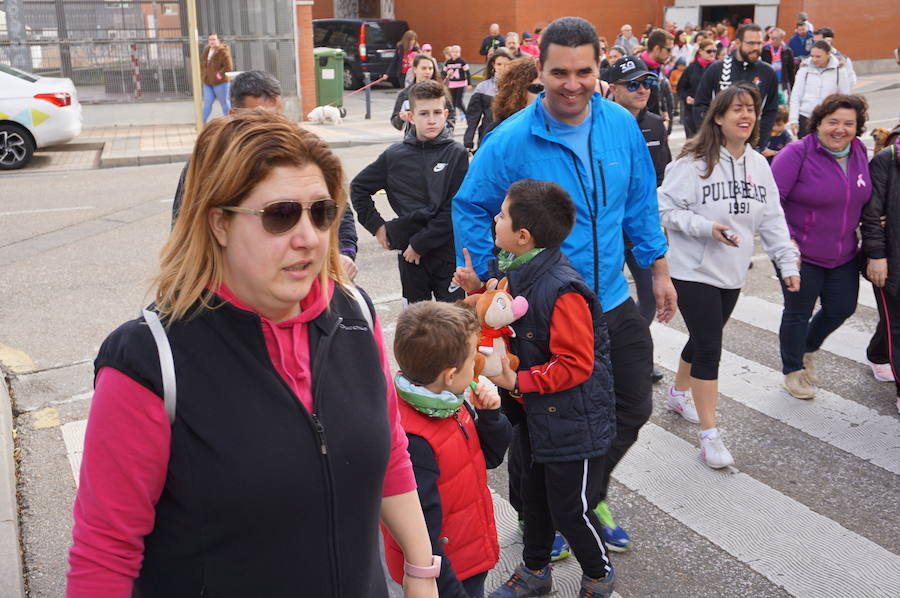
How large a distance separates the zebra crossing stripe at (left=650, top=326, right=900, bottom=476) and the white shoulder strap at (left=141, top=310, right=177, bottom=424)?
4.40m

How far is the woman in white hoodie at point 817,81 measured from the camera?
40.6 feet

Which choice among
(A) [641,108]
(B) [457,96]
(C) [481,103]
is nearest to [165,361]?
(A) [641,108]

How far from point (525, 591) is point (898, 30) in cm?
3103

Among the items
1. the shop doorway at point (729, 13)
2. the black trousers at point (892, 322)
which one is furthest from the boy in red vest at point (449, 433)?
the shop doorway at point (729, 13)

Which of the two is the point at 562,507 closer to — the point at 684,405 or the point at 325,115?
the point at 684,405

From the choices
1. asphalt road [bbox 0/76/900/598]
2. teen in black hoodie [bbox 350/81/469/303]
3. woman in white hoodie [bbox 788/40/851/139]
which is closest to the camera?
asphalt road [bbox 0/76/900/598]

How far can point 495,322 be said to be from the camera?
3426mm

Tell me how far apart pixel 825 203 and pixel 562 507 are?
319cm

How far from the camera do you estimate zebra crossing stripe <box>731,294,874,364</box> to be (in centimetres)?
691

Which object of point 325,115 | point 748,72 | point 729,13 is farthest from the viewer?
point 729,13

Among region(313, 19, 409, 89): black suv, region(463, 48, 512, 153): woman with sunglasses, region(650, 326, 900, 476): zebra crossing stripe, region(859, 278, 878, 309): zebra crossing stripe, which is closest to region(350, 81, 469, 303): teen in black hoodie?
region(650, 326, 900, 476): zebra crossing stripe

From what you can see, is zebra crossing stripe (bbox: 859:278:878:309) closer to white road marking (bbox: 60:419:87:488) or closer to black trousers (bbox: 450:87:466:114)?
white road marking (bbox: 60:419:87:488)

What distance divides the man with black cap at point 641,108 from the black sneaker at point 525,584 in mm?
2598

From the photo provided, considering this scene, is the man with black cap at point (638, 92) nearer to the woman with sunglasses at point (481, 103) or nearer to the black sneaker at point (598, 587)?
the black sneaker at point (598, 587)
